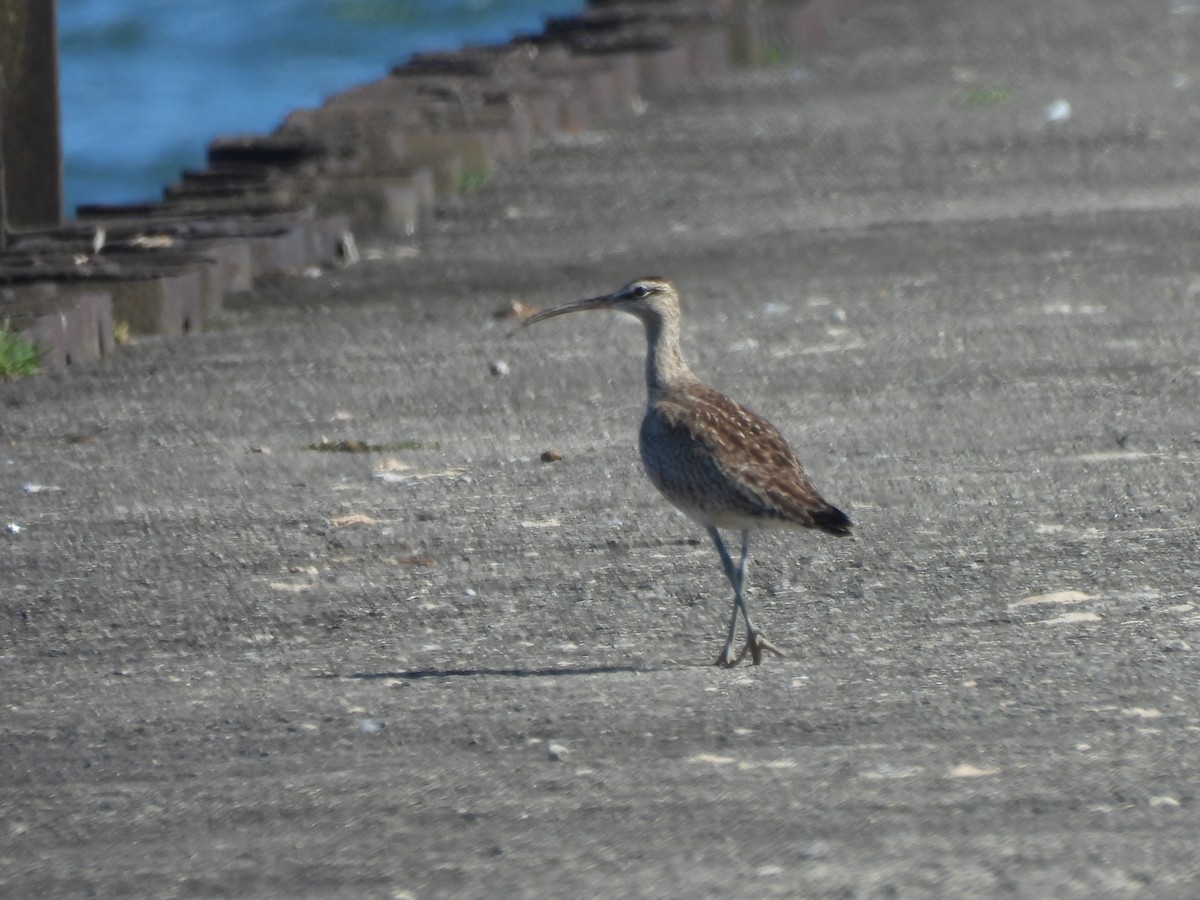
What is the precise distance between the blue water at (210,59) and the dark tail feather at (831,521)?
23973 millimetres

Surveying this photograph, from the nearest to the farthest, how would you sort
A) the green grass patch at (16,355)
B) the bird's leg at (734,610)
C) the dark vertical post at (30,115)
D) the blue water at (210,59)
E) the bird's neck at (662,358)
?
the bird's leg at (734,610), the bird's neck at (662,358), the green grass patch at (16,355), the dark vertical post at (30,115), the blue water at (210,59)

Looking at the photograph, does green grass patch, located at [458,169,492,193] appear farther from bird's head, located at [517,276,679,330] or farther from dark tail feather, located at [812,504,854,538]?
dark tail feather, located at [812,504,854,538]

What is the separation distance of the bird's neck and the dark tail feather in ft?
2.89

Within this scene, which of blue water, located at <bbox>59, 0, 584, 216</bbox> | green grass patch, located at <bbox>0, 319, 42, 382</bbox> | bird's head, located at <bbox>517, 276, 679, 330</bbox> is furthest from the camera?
blue water, located at <bbox>59, 0, 584, 216</bbox>

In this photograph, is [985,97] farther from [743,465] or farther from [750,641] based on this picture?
[750,641]

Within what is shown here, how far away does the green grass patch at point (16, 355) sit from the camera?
9.11 m

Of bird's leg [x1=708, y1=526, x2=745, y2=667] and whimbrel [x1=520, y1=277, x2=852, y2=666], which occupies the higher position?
whimbrel [x1=520, y1=277, x2=852, y2=666]

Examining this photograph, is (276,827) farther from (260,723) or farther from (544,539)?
(544,539)

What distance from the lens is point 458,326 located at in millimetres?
10312

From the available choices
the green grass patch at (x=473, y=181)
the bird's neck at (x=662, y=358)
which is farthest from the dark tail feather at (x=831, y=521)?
the green grass patch at (x=473, y=181)

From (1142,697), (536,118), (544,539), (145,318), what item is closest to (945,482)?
(544,539)

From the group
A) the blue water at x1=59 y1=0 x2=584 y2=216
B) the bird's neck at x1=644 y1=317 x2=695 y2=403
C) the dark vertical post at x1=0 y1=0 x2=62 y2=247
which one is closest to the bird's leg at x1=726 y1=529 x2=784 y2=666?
the bird's neck at x1=644 y1=317 x2=695 y2=403

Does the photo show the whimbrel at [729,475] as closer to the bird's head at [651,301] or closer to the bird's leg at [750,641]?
the bird's leg at [750,641]

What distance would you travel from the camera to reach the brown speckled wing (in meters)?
5.64
